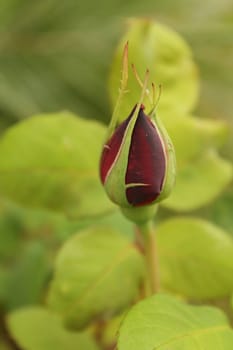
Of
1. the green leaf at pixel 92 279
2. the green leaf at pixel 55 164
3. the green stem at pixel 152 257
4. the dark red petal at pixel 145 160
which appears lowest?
the green leaf at pixel 92 279

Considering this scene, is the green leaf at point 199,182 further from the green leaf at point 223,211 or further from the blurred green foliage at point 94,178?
the green leaf at point 223,211

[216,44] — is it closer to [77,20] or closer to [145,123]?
[77,20]

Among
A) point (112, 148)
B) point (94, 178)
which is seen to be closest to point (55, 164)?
point (94, 178)

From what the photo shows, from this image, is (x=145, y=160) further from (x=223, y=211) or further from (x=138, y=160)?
(x=223, y=211)

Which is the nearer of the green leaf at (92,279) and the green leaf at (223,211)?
the green leaf at (92,279)

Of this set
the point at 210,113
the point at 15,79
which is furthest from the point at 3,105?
the point at 210,113

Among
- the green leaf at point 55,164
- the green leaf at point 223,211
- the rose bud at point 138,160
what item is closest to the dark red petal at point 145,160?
the rose bud at point 138,160

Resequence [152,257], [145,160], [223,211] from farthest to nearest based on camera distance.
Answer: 1. [223,211]
2. [152,257]
3. [145,160]
